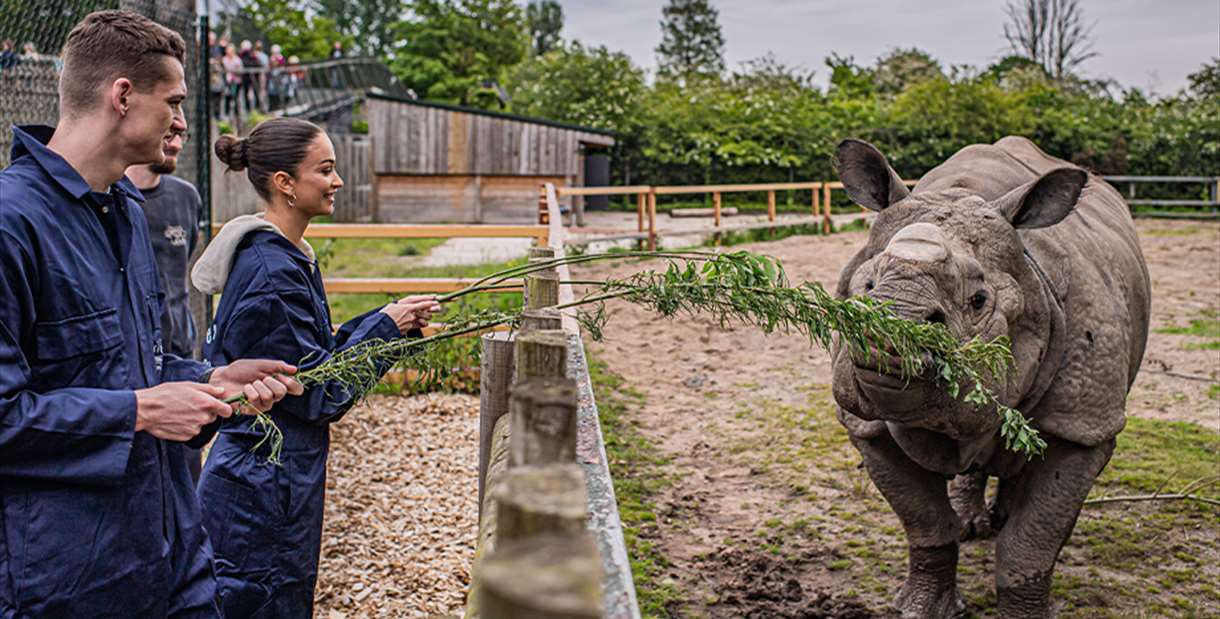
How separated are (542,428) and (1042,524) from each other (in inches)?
134

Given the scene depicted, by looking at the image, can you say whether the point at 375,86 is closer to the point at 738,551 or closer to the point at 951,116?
the point at 951,116

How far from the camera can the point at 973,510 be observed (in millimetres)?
5738

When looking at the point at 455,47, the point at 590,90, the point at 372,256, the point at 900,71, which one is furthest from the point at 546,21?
the point at 372,256

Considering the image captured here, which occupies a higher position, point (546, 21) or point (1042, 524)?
point (546, 21)

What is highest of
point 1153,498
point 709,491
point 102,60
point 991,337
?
point 102,60

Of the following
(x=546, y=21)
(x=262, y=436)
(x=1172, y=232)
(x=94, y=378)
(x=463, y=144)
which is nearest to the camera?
(x=94, y=378)

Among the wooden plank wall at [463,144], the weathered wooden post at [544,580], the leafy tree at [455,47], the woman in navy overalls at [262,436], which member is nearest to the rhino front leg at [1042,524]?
the woman in navy overalls at [262,436]

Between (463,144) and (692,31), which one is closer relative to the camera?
(463,144)

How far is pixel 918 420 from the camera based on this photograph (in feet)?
12.4

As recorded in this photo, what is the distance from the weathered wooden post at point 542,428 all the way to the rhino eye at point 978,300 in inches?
108

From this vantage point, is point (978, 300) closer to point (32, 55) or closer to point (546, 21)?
point (32, 55)

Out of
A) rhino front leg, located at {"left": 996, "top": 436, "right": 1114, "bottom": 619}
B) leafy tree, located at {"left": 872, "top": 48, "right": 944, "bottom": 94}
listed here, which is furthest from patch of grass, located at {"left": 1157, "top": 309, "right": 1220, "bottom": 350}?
leafy tree, located at {"left": 872, "top": 48, "right": 944, "bottom": 94}

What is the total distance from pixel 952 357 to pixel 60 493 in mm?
2486

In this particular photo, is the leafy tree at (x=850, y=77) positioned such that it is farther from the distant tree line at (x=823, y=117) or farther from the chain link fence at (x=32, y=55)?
the chain link fence at (x=32, y=55)
